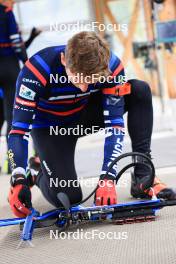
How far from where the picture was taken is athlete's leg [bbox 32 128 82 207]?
2.04 meters

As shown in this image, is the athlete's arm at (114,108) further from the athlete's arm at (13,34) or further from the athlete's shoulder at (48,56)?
the athlete's arm at (13,34)

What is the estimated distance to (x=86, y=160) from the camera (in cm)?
342

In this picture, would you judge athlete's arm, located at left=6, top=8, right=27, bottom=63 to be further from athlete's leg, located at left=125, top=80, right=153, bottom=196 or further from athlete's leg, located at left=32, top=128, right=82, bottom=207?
athlete's leg, located at left=125, top=80, right=153, bottom=196

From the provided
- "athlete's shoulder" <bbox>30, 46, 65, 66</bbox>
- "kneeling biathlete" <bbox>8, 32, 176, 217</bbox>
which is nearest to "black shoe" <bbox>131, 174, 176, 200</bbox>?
"kneeling biathlete" <bbox>8, 32, 176, 217</bbox>

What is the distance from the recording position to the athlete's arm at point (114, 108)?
193 centimetres

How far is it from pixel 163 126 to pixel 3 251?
3080mm

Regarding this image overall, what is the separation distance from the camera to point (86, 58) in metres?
1.63

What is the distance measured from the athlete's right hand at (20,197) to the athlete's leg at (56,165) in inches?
10.9

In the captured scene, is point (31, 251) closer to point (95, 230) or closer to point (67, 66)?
point (95, 230)

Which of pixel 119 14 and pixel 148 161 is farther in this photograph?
pixel 119 14

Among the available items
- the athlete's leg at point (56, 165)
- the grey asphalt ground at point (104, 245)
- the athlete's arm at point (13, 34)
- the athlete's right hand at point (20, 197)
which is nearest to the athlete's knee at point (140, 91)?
the athlete's leg at point (56, 165)

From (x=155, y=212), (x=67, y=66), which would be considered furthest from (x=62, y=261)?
(x=67, y=66)

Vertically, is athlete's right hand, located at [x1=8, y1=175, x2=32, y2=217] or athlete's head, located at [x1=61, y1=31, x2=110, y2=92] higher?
athlete's head, located at [x1=61, y1=31, x2=110, y2=92]

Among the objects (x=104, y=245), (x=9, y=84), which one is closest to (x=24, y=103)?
(x=104, y=245)
